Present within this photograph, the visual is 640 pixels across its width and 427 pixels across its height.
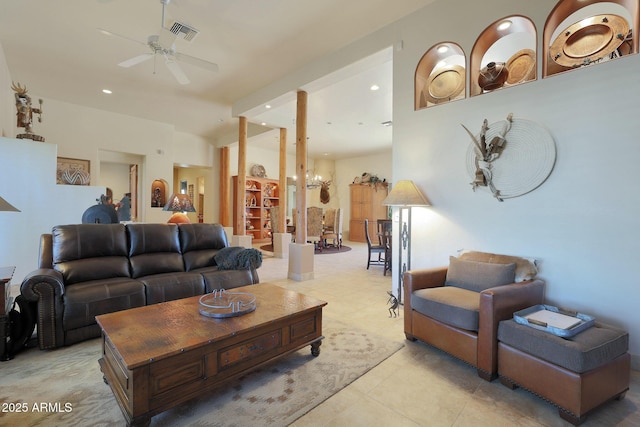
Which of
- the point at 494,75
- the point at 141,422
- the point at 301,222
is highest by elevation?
the point at 494,75

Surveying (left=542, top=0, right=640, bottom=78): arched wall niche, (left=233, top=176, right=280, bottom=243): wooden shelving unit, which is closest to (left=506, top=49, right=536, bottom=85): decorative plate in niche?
(left=542, top=0, right=640, bottom=78): arched wall niche

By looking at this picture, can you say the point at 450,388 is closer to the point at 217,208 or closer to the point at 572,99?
the point at 572,99

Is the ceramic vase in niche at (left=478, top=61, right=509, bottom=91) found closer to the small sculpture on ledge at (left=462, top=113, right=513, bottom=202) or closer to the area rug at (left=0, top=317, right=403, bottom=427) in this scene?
the small sculpture on ledge at (left=462, top=113, right=513, bottom=202)

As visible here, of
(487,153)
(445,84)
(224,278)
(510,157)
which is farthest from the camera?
(445,84)

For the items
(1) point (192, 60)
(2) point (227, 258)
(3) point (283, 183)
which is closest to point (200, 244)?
(2) point (227, 258)

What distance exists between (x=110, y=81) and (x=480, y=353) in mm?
6629

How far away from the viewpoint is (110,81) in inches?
199

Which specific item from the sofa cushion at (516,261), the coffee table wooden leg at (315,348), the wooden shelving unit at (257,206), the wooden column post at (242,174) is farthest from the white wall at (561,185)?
the wooden shelving unit at (257,206)

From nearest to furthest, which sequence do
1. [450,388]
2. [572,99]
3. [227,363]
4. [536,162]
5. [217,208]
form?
[227,363] → [450,388] → [572,99] → [536,162] → [217,208]

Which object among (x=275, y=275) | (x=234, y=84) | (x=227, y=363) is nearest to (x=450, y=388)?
(x=227, y=363)

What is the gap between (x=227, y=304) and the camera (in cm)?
210

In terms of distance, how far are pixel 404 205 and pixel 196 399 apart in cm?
247

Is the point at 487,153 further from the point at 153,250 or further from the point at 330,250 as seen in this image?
the point at 330,250

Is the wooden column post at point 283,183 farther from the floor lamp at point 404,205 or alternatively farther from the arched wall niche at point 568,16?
the arched wall niche at point 568,16
